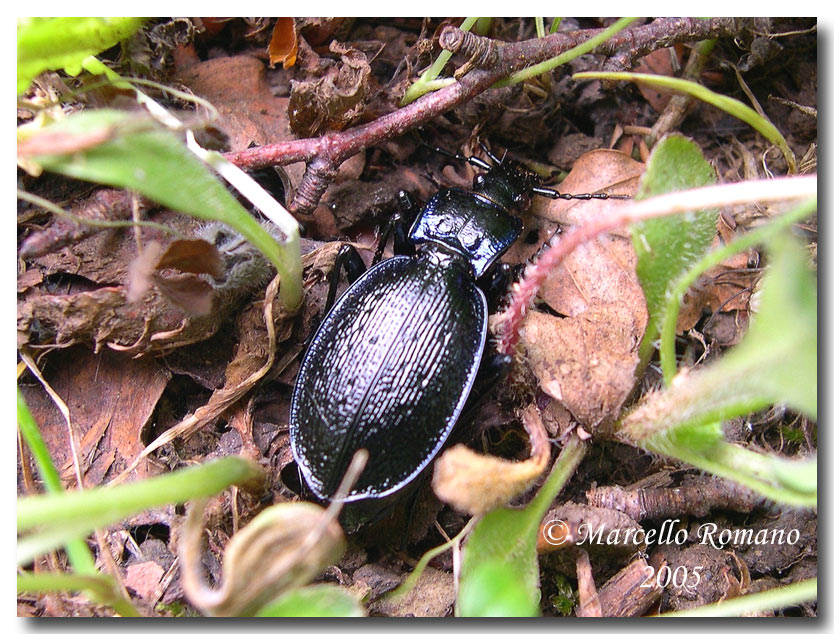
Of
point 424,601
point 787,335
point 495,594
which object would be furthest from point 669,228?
point 424,601

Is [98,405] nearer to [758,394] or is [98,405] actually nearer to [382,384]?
[382,384]

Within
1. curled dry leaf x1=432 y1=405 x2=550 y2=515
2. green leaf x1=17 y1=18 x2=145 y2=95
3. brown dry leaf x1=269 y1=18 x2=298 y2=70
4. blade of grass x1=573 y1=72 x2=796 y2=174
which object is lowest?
curled dry leaf x1=432 y1=405 x2=550 y2=515

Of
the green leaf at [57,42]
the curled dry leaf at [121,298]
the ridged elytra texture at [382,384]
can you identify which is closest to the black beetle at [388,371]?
the ridged elytra texture at [382,384]

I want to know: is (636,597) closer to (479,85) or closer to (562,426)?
(562,426)

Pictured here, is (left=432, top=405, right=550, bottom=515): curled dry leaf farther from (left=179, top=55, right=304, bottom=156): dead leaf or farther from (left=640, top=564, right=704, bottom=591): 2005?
(left=179, top=55, right=304, bottom=156): dead leaf

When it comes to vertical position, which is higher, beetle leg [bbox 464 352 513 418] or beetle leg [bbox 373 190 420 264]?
beetle leg [bbox 373 190 420 264]

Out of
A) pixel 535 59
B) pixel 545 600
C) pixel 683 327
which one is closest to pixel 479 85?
pixel 535 59

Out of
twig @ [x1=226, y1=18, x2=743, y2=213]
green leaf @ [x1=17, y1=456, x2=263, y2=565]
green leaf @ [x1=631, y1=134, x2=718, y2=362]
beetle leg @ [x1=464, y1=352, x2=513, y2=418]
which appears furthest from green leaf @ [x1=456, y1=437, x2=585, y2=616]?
twig @ [x1=226, y1=18, x2=743, y2=213]
